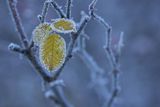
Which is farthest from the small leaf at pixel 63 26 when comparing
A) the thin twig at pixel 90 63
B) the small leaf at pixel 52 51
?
→ the thin twig at pixel 90 63

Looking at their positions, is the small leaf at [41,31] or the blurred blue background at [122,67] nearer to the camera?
the small leaf at [41,31]

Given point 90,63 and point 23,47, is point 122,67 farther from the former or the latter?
point 23,47

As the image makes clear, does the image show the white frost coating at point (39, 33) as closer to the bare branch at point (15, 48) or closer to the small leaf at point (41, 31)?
the small leaf at point (41, 31)

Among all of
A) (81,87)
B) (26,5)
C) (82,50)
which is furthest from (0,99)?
(82,50)

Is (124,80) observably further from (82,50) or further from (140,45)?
(82,50)

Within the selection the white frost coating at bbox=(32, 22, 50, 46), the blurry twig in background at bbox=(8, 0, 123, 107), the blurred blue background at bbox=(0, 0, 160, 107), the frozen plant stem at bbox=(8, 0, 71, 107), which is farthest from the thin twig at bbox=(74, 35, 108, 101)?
the blurred blue background at bbox=(0, 0, 160, 107)

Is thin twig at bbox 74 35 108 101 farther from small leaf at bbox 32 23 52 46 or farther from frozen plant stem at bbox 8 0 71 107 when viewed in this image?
small leaf at bbox 32 23 52 46

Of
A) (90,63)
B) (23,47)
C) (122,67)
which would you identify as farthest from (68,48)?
(122,67)
